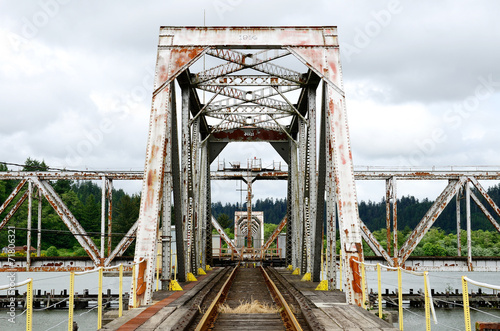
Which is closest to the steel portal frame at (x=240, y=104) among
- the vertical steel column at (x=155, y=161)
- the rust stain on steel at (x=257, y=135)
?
the vertical steel column at (x=155, y=161)

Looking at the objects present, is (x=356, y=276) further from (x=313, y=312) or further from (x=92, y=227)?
(x=92, y=227)

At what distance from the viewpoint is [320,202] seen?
51.2ft

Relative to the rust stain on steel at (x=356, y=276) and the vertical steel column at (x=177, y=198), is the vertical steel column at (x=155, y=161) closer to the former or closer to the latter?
the vertical steel column at (x=177, y=198)

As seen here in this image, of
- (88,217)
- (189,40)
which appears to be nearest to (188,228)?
(189,40)

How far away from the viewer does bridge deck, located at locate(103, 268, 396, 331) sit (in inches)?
315

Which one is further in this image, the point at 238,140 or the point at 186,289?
the point at 238,140

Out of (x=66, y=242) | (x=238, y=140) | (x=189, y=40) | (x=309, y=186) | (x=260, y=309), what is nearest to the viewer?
(x=260, y=309)

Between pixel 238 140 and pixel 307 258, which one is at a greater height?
pixel 238 140

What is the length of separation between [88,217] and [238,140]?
221ft

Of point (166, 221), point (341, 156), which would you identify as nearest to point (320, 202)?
point (341, 156)

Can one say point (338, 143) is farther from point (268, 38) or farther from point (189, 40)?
point (189, 40)

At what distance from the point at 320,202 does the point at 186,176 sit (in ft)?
17.9

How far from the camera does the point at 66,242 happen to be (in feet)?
259

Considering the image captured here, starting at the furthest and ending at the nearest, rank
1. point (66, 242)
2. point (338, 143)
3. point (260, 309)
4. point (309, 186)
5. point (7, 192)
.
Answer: point (7, 192), point (66, 242), point (309, 186), point (338, 143), point (260, 309)
